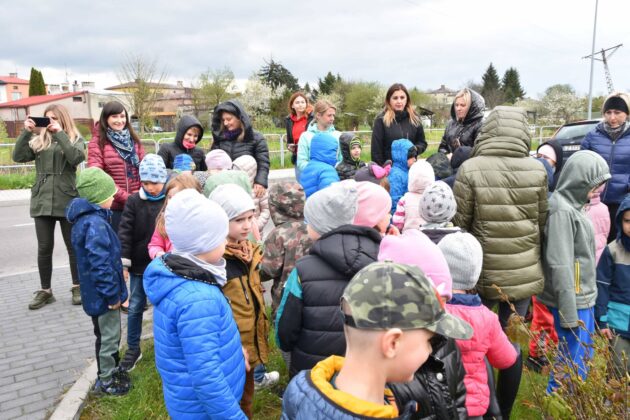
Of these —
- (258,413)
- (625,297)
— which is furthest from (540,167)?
(258,413)

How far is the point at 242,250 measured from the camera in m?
2.77

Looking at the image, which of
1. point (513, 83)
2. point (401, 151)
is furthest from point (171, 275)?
point (513, 83)

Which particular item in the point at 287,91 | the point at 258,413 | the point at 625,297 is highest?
the point at 287,91

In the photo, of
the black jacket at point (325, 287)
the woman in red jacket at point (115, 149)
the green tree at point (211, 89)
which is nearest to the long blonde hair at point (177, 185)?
the woman in red jacket at point (115, 149)

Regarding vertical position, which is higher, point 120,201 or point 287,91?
point 287,91

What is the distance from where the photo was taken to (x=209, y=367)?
2041 mm

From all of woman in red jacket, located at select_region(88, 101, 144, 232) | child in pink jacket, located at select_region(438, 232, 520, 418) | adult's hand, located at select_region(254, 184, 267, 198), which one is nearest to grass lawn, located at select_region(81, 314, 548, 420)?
child in pink jacket, located at select_region(438, 232, 520, 418)

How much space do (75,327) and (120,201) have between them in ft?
4.25

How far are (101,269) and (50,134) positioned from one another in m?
2.49

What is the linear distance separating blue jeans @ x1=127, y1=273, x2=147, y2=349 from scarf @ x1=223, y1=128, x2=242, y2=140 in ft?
6.47

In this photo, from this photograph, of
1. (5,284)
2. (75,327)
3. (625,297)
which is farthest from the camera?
(5,284)

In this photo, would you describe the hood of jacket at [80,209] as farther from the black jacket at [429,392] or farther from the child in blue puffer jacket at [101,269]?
the black jacket at [429,392]

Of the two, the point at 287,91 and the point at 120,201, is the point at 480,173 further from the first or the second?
the point at 287,91

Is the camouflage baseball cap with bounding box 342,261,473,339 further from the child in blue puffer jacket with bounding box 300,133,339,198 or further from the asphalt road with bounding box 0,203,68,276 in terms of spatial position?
the asphalt road with bounding box 0,203,68,276
